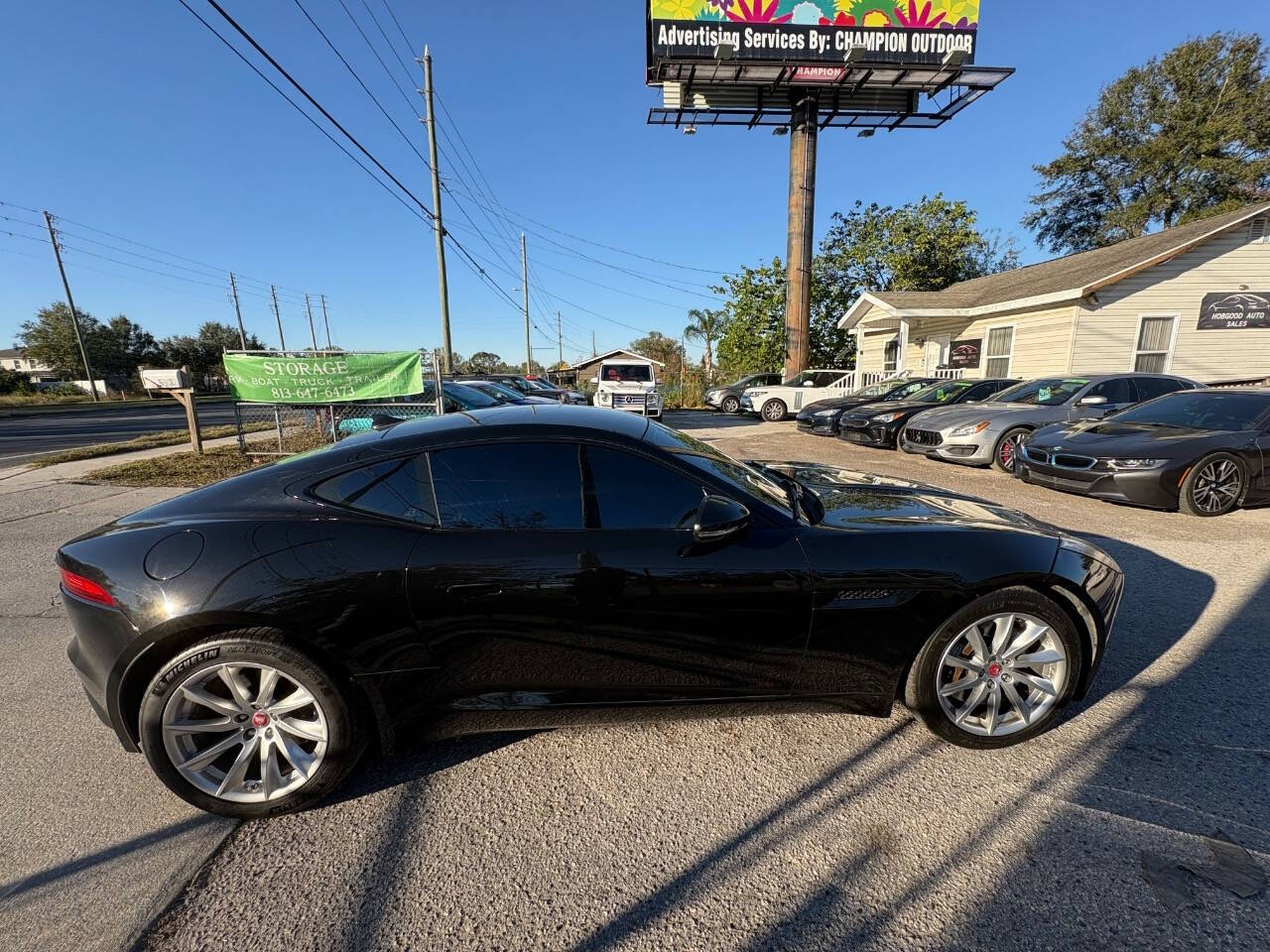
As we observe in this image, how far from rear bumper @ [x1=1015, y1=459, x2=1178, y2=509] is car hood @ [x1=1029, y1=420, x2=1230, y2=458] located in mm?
218

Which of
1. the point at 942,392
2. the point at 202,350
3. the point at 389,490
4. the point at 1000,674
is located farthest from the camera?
the point at 202,350

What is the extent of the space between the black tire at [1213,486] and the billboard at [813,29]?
1764 centimetres

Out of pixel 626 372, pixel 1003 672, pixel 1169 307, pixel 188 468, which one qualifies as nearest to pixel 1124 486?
pixel 1003 672

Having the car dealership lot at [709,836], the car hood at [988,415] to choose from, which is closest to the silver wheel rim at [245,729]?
the car dealership lot at [709,836]

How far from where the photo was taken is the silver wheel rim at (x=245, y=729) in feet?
6.43

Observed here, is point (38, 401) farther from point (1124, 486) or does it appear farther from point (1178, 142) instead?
point (1178, 142)

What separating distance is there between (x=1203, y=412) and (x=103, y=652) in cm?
912

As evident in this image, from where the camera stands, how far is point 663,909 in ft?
5.32

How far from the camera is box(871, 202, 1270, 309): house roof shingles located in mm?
12148

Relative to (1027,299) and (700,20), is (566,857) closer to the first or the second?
(1027,299)

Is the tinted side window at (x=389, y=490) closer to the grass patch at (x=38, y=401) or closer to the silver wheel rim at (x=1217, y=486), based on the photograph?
the silver wheel rim at (x=1217, y=486)

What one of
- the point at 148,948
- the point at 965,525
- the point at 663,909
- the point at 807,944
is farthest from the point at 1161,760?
the point at 148,948

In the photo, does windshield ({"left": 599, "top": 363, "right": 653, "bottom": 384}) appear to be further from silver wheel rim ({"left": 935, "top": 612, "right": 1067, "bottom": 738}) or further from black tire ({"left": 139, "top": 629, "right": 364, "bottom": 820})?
black tire ({"left": 139, "top": 629, "right": 364, "bottom": 820})

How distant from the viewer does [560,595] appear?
2.01 m
